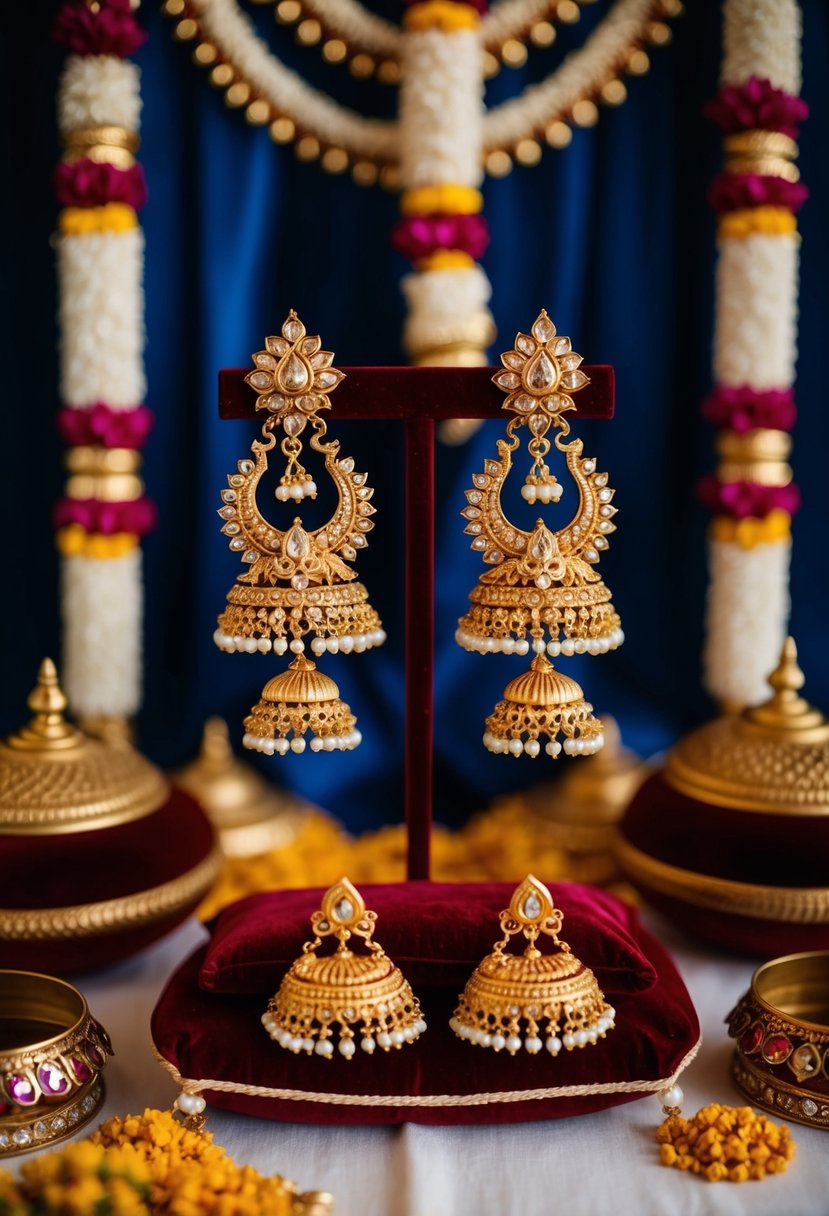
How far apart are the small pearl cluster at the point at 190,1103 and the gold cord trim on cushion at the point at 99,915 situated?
278mm

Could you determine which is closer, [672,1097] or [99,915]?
[672,1097]

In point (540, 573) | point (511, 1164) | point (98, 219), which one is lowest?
point (511, 1164)

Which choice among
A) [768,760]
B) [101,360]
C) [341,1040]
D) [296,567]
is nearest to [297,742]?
[296,567]

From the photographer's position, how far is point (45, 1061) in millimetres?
1067

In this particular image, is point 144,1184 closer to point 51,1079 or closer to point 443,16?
point 51,1079

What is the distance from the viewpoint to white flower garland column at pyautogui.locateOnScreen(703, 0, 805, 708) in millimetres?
1649

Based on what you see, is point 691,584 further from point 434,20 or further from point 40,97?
point 40,97

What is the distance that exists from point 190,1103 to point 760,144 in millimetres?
1396

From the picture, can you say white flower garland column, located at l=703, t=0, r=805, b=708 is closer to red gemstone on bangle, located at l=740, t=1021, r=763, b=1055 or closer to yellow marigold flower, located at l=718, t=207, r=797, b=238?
yellow marigold flower, located at l=718, t=207, r=797, b=238

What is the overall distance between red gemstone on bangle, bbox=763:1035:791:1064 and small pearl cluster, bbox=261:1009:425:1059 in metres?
0.32

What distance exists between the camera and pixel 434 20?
5.38 ft

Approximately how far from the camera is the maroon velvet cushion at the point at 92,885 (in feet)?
4.28

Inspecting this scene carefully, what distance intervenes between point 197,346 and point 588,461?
0.87m

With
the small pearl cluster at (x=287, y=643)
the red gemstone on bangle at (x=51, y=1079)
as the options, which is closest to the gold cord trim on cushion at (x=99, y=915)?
the red gemstone on bangle at (x=51, y=1079)
